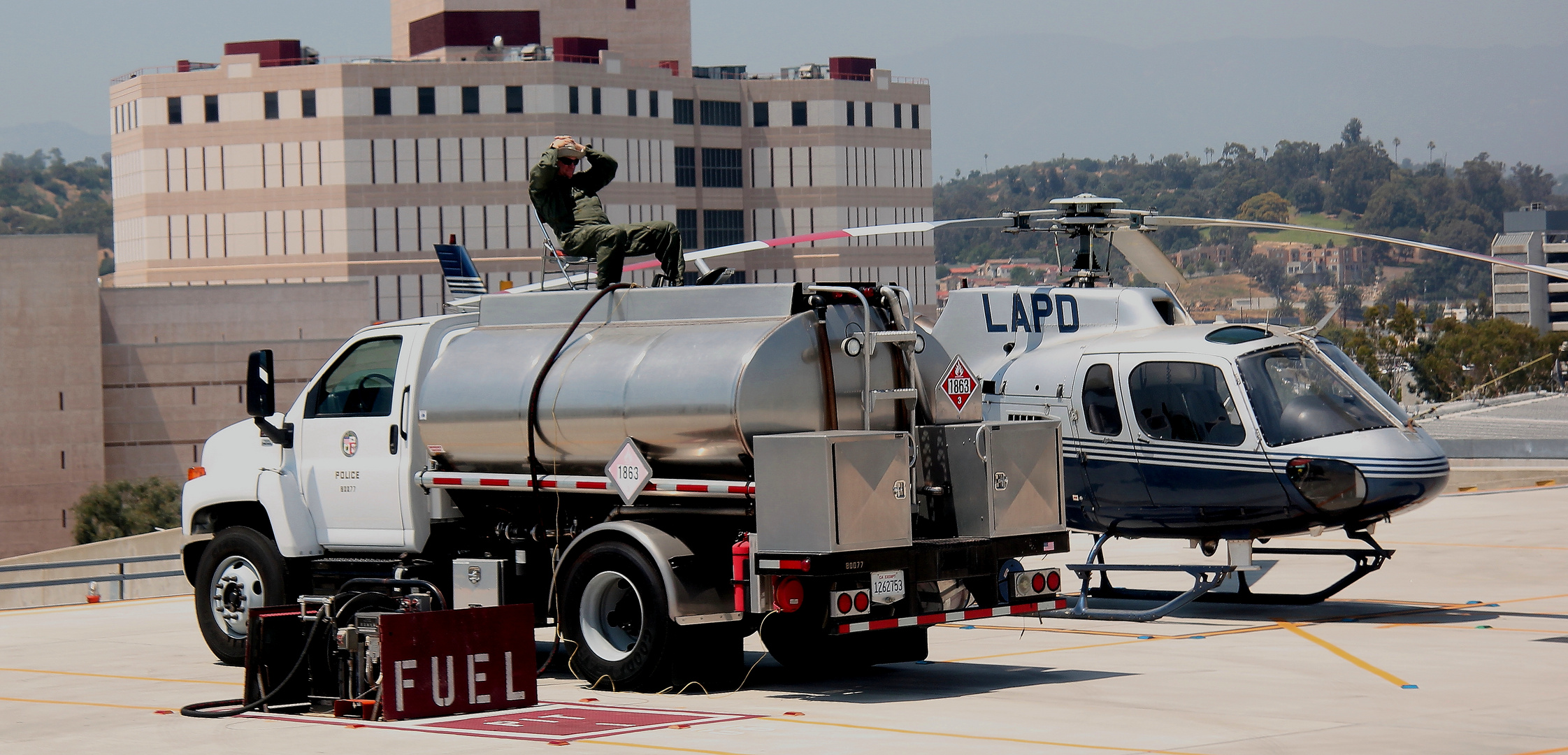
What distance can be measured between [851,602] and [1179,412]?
20.2 ft

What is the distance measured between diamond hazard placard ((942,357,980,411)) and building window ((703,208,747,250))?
11288 cm

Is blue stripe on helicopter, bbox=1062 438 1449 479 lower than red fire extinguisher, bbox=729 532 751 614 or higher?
higher

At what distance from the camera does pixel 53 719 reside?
1301 centimetres

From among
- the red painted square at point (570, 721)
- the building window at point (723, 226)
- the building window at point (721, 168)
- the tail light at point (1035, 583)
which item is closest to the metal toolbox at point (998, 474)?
the tail light at point (1035, 583)

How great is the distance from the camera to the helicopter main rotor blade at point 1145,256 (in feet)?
62.8

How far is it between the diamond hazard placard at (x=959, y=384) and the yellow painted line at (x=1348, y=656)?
12.3ft

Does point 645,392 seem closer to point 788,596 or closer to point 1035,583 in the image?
point 788,596

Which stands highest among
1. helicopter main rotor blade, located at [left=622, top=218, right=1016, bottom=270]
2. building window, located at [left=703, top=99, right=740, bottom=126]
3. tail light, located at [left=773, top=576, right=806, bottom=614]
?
building window, located at [left=703, top=99, right=740, bottom=126]

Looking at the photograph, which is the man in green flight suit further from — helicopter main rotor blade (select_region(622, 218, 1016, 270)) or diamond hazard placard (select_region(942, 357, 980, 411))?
diamond hazard placard (select_region(942, 357, 980, 411))

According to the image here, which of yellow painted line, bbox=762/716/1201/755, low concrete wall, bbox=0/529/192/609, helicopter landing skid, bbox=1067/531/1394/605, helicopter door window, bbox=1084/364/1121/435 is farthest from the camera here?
low concrete wall, bbox=0/529/192/609

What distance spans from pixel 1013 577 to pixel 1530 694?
146 inches

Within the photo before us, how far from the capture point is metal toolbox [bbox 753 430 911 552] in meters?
12.3

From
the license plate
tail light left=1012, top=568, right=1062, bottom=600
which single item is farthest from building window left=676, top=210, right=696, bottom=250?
the license plate

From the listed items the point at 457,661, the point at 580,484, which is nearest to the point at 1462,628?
the point at 580,484
